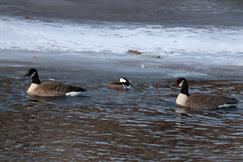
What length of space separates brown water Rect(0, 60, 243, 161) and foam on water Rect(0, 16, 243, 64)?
180 inches

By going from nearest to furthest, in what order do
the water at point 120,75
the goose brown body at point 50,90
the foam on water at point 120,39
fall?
the water at point 120,75 < the goose brown body at point 50,90 < the foam on water at point 120,39

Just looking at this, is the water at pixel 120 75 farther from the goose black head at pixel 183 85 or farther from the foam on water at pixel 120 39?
the goose black head at pixel 183 85

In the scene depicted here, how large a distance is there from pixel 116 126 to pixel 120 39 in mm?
10910

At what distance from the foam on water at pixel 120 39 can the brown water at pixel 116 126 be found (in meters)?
4.58

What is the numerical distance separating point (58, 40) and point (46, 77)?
5088 mm

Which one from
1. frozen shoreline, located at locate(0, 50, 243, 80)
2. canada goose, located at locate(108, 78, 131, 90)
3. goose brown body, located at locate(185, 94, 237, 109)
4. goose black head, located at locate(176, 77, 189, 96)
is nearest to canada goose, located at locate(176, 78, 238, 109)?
goose brown body, located at locate(185, 94, 237, 109)

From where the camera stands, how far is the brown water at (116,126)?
9.36 m

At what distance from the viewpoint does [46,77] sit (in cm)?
1638

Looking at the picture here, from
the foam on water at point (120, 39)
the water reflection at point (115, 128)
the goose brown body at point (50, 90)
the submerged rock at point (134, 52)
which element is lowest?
the water reflection at point (115, 128)

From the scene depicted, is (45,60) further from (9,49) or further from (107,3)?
(107,3)

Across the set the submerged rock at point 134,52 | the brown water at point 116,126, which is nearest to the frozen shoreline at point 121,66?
the submerged rock at point 134,52

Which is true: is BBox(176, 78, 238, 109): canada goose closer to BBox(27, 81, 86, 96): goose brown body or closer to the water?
the water

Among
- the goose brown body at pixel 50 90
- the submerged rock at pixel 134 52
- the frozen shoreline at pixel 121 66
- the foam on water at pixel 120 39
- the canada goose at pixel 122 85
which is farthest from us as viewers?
the foam on water at pixel 120 39

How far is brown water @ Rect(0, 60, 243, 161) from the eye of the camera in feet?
30.7
